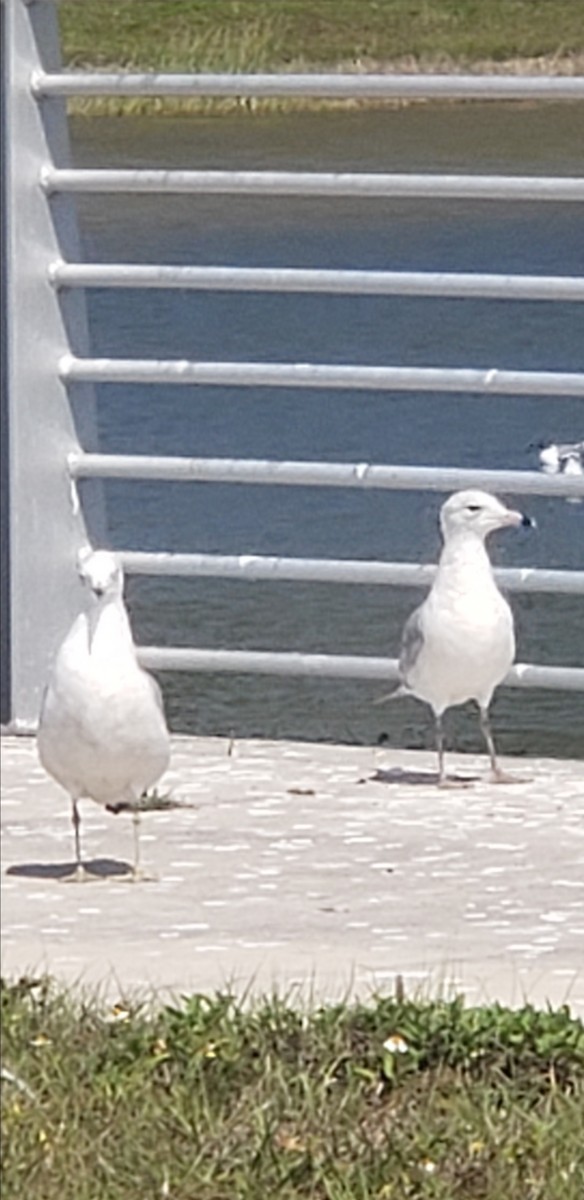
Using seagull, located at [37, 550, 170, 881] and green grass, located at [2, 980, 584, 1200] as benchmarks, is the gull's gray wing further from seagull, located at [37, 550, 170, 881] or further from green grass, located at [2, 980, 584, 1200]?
green grass, located at [2, 980, 584, 1200]

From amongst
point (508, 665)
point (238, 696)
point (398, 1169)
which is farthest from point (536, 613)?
point (398, 1169)

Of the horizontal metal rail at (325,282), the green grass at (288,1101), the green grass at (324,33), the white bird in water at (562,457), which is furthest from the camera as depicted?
the green grass at (324,33)

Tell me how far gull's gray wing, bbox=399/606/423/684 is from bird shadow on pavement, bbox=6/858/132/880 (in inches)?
56.9

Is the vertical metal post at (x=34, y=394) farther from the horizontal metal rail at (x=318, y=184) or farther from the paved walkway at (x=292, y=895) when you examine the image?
the paved walkway at (x=292, y=895)

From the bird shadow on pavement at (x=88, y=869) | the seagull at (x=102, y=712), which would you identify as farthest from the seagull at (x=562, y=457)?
the seagull at (x=102, y=712)

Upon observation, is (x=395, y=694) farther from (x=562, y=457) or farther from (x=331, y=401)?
(x=331, y=401)

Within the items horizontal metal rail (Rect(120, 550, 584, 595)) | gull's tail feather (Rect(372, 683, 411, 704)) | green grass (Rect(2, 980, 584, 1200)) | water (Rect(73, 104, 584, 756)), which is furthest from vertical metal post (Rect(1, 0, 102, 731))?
green grass (Rect(2, 980, 584, 1200))

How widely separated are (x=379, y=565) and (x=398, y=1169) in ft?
7.97

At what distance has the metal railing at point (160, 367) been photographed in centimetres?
539

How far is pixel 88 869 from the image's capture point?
3.89 m

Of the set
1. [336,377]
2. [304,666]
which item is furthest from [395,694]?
[336,377]

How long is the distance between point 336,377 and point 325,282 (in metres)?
0.16

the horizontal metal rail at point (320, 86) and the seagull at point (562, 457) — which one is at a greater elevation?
the horizontal metal rail at point (320, 86)

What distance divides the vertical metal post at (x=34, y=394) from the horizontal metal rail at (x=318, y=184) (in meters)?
0.06
